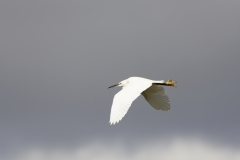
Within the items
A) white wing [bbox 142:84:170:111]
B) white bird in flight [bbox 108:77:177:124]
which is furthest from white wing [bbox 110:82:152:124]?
white wing [bbox 142:84:170:111]

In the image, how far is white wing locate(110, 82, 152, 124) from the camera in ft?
57.7

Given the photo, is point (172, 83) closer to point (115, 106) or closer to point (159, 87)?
point (159, 87)

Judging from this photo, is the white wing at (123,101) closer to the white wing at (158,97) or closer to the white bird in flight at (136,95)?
the white bird in flight at (136,95)

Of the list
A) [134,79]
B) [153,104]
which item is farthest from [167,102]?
[134,79]

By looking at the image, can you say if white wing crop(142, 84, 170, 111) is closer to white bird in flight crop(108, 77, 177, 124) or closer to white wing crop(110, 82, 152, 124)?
white bird in flight crop(108, 77, 177, 124)

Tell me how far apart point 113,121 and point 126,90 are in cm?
253

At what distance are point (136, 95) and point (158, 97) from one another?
441 centimetres

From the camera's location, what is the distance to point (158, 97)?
76.4 feet

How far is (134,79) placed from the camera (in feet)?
72.8

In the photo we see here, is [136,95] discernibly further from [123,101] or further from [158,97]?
[158,97]

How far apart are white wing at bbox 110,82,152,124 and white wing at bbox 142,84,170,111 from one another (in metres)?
2.65

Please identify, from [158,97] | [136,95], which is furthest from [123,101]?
[158,97]

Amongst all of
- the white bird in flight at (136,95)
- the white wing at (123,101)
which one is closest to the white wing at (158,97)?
the white bird in flight at (136,95)

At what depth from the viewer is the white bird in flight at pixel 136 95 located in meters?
17.8
